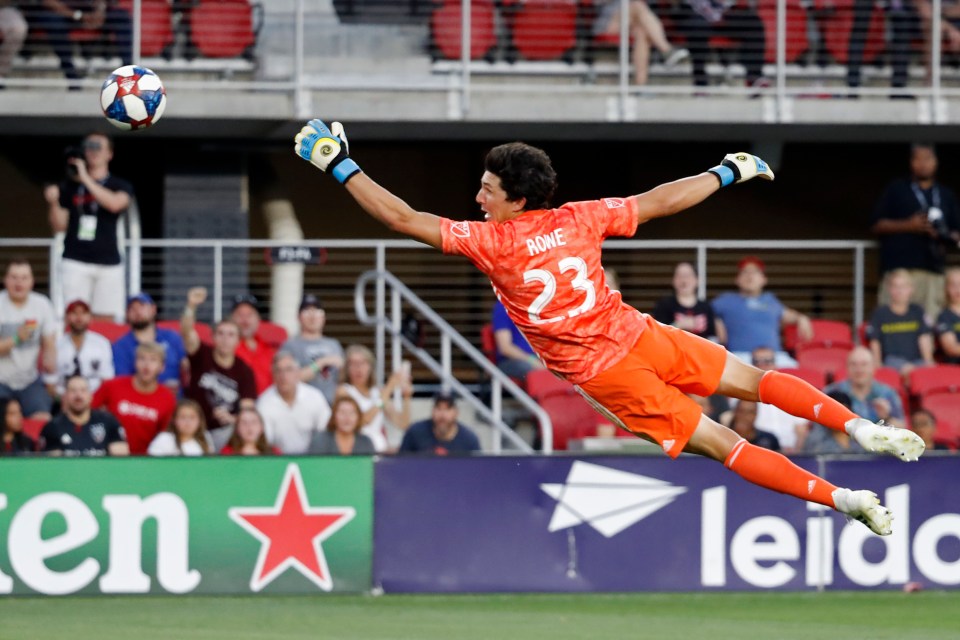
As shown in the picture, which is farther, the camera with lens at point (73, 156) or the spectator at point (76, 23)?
the spectator at point (76, 23)

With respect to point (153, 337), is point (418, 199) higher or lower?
higher

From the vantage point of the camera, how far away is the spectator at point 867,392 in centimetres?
1441

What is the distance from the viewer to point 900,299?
1590 centimetres

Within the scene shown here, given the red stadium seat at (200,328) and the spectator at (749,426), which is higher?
the red stadium seat at (200,328)

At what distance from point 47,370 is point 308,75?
4.16 meters

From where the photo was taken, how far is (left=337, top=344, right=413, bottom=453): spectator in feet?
46.9

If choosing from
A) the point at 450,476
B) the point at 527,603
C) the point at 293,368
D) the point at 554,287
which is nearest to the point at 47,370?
the point at 293,368

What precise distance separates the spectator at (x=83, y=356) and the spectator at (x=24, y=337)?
73 mm

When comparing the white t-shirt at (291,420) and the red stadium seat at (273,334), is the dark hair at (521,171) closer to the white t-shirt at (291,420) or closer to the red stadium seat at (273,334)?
the white t-shirt at (291,420)

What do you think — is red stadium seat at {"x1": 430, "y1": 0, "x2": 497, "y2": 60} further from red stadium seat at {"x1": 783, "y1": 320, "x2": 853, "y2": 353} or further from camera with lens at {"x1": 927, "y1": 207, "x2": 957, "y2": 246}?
camera with lens at {"x1": 927, "y1": 207, "x2": 957, "y2": 246}

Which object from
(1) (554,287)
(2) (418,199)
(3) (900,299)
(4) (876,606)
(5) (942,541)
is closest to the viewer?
(1) (554,287)

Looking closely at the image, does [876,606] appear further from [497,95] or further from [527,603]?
[497,95]

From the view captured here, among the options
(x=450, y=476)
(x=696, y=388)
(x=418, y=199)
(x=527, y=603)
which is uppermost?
(x=418, y=199)

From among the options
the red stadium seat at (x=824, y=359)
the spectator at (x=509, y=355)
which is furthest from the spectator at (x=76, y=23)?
the red stadium seat at (x=824, y=359)
